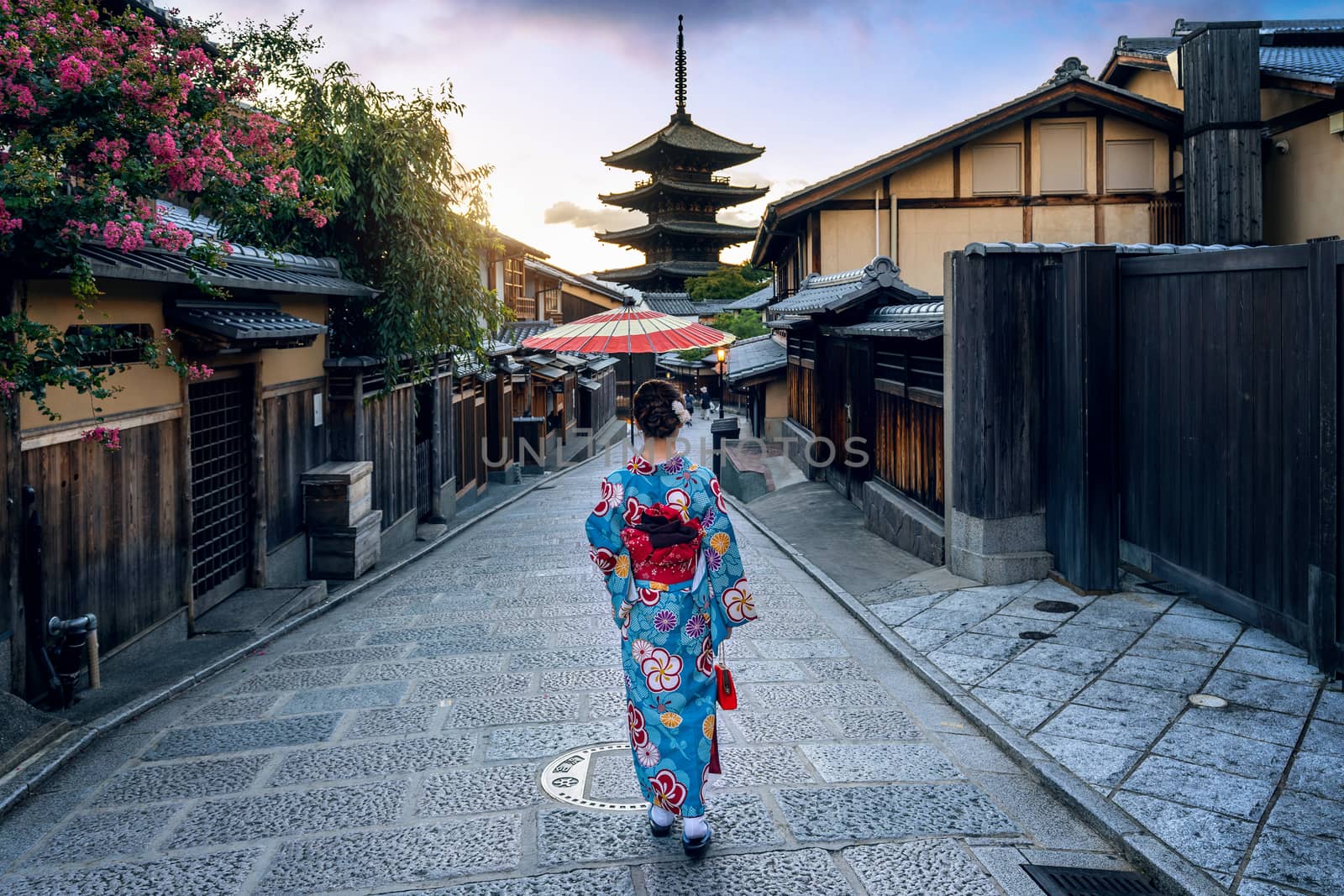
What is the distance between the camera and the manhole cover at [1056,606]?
771 centimetres

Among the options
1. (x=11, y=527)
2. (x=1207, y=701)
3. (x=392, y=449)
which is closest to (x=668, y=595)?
(x=1207, y=701)

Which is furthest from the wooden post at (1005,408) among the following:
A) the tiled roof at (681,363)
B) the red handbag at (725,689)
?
the tiled roof at (681,363)

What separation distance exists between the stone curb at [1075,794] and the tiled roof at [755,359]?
17010 millimetres

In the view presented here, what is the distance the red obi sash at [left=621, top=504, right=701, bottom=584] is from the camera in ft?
14.4

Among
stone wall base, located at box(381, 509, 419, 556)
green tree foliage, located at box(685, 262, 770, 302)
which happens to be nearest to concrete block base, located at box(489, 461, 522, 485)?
stone wall base, located at box(381, 509, 419, 556)

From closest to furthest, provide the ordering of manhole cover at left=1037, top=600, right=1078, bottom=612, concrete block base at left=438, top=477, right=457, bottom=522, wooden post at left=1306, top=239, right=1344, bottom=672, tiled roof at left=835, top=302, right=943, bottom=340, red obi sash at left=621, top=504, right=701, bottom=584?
red obi sash at left=621, top=504, right=701, bottom=584, wooden post at left=1306, top=239, right=1344, bottom=672, manhole cover at left=1037, top=600, right=1078, bottom=612, tiled roof at left=835, top=302, right=943, bottom=340, concrete block base at left=438, top=477, right=457, bottom=522

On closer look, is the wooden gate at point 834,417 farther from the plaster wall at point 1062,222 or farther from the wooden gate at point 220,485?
the wooden gate at point 220,485

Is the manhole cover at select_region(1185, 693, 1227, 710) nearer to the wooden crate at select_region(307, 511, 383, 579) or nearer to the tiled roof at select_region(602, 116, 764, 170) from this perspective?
the wooden crate at select_region(307, 511, 383, 579)

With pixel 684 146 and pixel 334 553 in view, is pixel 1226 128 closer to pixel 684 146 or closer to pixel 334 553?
pixel 334 553

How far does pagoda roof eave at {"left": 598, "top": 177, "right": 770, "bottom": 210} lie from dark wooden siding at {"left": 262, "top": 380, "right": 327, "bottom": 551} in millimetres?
45866

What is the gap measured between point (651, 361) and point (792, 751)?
156ft

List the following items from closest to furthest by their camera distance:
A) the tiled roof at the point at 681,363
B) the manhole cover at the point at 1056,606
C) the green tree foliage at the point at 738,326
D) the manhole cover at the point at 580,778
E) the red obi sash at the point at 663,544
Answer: the red obi sash at the point at 663,544 < the manhole cover at the point at 580,778 < the manhole cover at the point at 1056,606 < the green tree foliage at the point at 738,326 < the tiled roof at the point at 681,363

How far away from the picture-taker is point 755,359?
27.2 meters

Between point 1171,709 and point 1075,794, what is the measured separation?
4.48 ft
